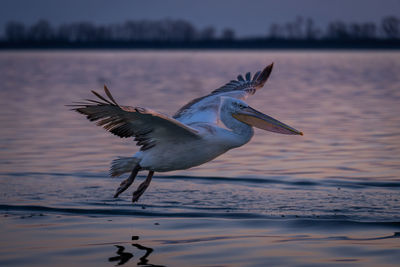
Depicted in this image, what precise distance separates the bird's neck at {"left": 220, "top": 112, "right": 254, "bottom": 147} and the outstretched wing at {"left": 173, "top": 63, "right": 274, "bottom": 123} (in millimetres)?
554

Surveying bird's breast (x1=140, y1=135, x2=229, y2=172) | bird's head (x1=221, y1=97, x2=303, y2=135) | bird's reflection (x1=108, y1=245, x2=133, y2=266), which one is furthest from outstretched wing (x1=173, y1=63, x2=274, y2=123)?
bird's reflection (x1=108, y1=245, x2=133, y2=266)

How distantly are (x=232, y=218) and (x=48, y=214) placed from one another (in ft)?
6.22

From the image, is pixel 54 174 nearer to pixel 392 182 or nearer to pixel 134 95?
pixel 392 182

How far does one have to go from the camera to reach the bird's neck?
7.43 m

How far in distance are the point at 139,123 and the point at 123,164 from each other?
0.81m

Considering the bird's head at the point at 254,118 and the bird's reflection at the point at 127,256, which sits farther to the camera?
the bird's head at the point at 254,118

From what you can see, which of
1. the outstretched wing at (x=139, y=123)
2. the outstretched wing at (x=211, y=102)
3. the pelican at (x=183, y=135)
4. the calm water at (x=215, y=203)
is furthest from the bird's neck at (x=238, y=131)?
the calm water at (x=215, y=203)

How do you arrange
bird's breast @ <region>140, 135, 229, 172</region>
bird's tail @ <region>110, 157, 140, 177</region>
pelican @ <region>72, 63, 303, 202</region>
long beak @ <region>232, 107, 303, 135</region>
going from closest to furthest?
pelican @ <region>72, 63, 303, 202</region> < bird's breast @ <region>140, 135, 229, 172</region> < long beak @ <region>232, 107, 303, 135</region> < bird's tail @ <region>110, 157, 140, 177</region>

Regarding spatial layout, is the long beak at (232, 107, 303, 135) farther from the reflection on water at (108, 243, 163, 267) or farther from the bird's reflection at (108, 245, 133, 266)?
the bird's reflection at (108, 245, 133, 266)

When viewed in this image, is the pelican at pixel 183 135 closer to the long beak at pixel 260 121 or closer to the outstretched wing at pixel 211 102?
the long beak at pixel 260 121

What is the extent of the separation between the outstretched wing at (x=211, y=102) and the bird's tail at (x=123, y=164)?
864mm

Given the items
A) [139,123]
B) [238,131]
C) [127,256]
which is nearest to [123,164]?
[139,123]

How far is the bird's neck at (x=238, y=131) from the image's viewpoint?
7.43m

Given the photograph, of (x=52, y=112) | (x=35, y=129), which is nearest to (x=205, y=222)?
(x=35, y=129)
